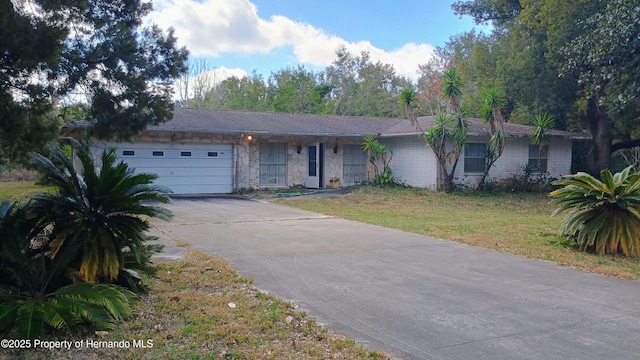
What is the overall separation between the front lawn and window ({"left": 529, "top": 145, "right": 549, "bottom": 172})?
2.39 m

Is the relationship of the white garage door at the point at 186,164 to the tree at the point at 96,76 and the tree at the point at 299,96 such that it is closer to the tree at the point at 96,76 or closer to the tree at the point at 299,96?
the tree at the point at 96,76

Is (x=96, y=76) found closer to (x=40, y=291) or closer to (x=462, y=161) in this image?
(x=40, y=291)

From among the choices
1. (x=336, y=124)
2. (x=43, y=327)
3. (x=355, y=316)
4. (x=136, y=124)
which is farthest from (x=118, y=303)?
(x=336, y=124)

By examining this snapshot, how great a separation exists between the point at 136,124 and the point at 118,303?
14.4 ft

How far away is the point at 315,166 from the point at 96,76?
14.1 meters

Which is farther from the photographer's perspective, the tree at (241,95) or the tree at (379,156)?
the tree at (241,95)

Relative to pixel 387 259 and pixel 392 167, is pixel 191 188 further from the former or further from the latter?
pixel 387 259

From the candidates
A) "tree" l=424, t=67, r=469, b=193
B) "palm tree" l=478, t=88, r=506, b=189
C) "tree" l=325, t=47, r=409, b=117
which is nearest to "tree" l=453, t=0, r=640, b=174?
"palm tree" l=478, t=88, r=506, b=189

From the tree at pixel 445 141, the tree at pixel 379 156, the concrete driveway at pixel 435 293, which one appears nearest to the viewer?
the concrete driveway at pixel 435 293

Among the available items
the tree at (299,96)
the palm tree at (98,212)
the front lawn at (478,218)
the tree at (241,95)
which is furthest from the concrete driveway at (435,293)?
the tree at (241,95)

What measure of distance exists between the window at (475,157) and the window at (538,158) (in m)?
2.52

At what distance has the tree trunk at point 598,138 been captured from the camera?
2165 centimetres

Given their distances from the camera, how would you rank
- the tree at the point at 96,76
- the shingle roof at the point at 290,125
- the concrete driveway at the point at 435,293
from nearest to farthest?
the concrete driveway at the point at 435,293
the tree at the point at 96,76
the shingle roof at the point at 290,125

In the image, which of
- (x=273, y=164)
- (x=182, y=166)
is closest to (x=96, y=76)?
(x=182, y=166)
